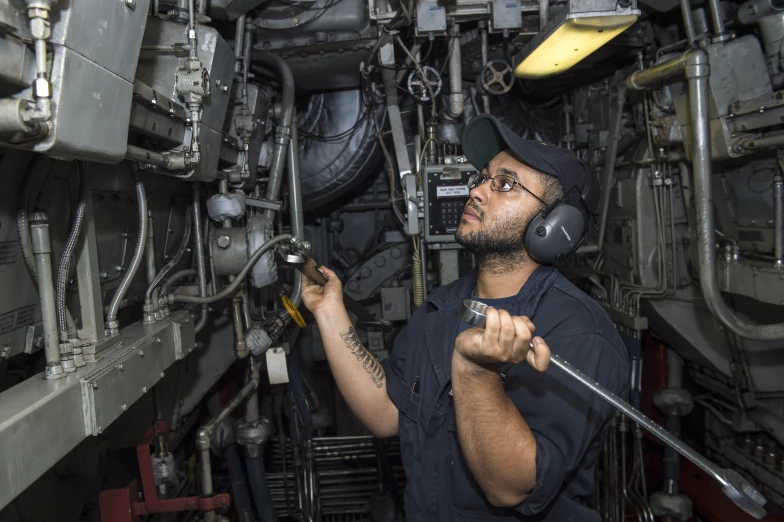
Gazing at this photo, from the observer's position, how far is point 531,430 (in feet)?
4.35

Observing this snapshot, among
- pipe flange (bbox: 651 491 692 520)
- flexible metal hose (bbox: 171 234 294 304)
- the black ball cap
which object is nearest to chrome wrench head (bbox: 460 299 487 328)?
the black ball cap

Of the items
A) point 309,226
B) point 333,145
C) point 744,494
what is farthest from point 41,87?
point 309,226

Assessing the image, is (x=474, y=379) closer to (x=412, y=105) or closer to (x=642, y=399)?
(x=412, y=105)

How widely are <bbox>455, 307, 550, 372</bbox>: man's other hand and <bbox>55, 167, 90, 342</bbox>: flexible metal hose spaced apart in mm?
1211

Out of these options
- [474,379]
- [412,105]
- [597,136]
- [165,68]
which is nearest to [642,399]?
[597,136]

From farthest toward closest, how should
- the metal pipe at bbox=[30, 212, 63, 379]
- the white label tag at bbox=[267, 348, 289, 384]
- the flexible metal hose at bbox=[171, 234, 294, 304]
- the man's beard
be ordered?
the white label tag at bbox=[267, 348, 289, 384]
the flexible metal hose at bbox=[171, 234, 294, 304]
the man's beard
the metal pipe at bbox=[30, 212, 63, 379]

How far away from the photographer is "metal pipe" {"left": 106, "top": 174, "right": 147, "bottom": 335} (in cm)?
186

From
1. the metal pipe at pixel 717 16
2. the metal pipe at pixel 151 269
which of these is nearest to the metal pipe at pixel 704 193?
the metal pipe at pixel 717 16

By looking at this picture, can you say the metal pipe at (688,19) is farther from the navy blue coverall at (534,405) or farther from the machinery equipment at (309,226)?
the navy blue coverall at (534,405)

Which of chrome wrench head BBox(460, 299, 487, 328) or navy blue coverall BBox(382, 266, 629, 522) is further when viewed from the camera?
navy blue coverall BBox(382, 266, 629, 522)

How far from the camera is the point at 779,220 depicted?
7.92ft

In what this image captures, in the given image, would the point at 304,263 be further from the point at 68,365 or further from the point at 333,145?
the point at 333,145

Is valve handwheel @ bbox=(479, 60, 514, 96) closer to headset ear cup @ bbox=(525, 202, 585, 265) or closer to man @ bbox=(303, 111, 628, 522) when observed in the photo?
man @ bbox=(303, 111, 628, 522)

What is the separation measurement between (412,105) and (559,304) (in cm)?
256
